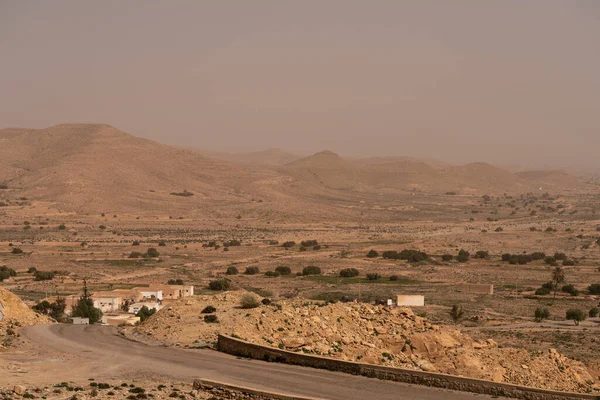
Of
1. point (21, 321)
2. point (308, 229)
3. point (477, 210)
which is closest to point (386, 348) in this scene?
point (21, 321)

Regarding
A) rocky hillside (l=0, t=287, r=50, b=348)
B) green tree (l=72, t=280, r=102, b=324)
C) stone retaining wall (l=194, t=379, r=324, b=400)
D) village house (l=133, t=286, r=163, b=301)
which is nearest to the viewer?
stone retaining wall (l=194, t=379, r=324, b=400)

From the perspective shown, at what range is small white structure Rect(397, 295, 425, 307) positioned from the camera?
165 feet

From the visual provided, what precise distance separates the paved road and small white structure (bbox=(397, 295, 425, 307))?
25.6 m

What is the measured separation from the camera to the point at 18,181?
159 meters

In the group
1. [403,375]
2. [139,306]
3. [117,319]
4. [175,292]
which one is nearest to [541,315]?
[139,306]

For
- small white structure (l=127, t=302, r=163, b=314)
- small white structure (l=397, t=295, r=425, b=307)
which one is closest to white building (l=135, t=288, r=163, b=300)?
small white structure (l=127, t=302, r=163, b=314)

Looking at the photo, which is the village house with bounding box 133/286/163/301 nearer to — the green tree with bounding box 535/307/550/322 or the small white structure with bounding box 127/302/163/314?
the small white structure with bounding box 127/302/163/314

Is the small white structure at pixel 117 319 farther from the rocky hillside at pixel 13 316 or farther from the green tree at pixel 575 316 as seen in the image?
the green tree at pixel 575 316

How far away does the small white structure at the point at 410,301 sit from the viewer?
50209 millimetres

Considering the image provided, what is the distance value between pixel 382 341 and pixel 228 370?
5.71 meters

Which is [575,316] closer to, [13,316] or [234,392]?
[13,316]

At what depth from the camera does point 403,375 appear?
818 inches

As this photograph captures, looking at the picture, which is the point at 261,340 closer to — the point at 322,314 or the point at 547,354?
the point at 322,314

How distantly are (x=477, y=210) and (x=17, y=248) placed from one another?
10428 centimetres
